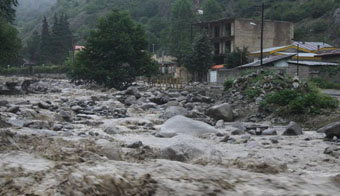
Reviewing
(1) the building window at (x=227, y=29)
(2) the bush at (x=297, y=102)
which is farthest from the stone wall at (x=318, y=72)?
(1) the building window at (x=227, y=29)

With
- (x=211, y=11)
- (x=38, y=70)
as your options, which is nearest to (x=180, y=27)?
(x=211, y=11)

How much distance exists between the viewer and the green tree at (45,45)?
261 feet

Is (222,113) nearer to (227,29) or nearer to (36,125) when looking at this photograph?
(36,125)

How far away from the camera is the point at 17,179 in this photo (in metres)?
4.21

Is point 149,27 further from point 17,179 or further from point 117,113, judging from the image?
point 17,179

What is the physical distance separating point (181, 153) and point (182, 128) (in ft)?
11.6

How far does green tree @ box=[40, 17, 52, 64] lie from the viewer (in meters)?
79.6

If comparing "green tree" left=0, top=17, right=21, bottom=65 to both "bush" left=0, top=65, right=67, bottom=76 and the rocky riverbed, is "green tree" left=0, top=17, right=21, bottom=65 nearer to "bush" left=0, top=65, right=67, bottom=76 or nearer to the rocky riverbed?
the rocky riverbed

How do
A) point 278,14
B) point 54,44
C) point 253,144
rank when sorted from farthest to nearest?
1. point 54,44
2. point 278,14
3. point 253,144

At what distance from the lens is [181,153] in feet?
18.9

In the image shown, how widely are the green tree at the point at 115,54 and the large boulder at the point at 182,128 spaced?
23.0 metres

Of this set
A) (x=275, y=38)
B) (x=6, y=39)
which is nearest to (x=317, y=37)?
(x=275, y=38)

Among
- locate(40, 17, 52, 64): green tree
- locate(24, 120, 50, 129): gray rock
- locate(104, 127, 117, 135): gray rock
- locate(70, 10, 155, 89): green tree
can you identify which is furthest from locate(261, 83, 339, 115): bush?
locate(40, 17, 52, 64): green tree

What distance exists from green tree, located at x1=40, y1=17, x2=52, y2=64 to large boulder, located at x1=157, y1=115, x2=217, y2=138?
75101 mm
